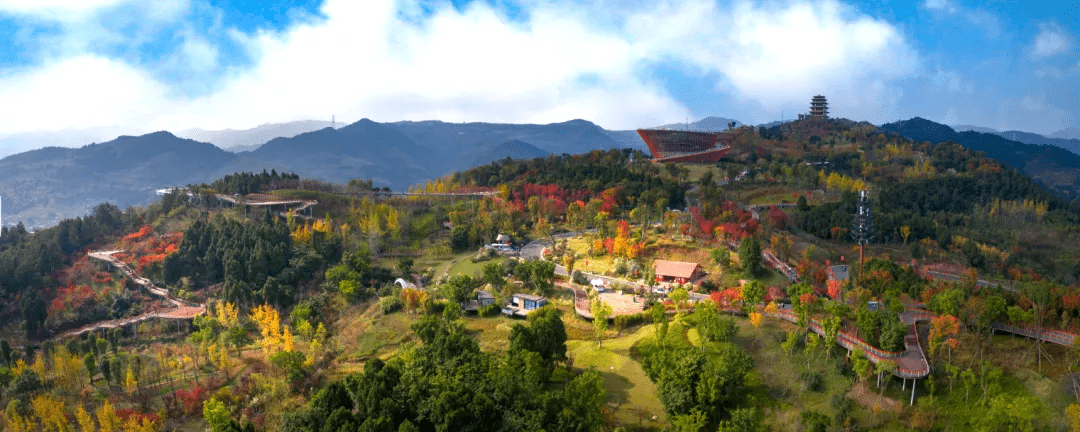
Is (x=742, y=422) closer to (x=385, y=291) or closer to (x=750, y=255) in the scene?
(x=750, y=255)

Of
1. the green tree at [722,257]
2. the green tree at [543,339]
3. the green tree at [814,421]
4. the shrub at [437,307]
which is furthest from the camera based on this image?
the green tree at [722,257]

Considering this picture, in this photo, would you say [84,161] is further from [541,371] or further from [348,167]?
[541,371]

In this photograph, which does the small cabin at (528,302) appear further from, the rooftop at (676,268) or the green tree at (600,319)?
the rooftop at (676,268)

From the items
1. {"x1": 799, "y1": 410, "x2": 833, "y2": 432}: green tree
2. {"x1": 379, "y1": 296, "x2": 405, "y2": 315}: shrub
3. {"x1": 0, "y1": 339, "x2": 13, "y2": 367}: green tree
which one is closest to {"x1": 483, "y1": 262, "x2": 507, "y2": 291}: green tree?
{"x1": 379, "y1": 296, "x2": 405, "y2": 315}: shrub

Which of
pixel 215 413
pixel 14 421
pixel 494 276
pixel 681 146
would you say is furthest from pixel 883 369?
pixel 681 146

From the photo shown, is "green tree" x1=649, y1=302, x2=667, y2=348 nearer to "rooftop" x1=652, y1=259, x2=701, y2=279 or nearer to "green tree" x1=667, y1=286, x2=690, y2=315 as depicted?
"green tree" x1=667, y1=286, x2=690, y2=315

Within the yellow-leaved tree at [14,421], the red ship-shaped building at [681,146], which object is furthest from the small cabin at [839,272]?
the red ship-shaped building at [681,146]
